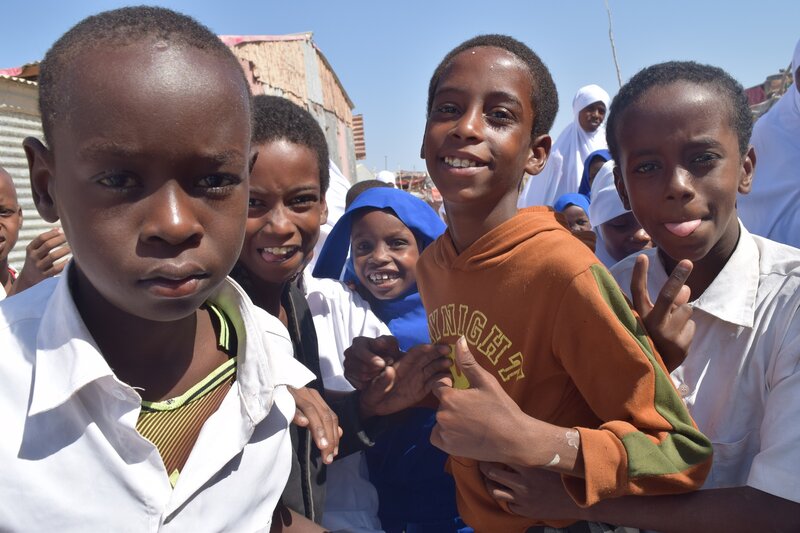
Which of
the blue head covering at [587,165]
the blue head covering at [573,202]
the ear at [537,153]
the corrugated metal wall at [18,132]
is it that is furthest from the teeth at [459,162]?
the corrugated metal wall at [18,132]

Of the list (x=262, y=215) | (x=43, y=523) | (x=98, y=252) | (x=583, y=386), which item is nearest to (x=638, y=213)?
(x=583, y=386)

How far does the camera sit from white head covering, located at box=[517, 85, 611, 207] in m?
6.04

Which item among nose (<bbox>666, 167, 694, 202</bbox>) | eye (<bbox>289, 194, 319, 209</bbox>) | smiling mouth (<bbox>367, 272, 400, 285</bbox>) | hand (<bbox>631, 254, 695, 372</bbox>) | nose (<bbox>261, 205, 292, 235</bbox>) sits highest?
nose (<bbox>666, 167, 694, 202</bbox>)

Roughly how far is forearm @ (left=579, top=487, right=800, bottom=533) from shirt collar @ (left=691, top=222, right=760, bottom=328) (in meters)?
0.43

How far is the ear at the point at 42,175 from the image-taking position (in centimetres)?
105

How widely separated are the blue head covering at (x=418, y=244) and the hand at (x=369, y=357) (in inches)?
23.1

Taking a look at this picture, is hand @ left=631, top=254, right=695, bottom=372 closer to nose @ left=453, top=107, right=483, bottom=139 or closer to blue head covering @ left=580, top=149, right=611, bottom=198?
nose @ left=453, top=107, right=483, bottom=139

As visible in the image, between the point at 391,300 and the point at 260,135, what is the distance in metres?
0.97

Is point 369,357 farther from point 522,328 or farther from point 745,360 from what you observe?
point 745,360

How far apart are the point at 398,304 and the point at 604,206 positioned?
141 centimetres

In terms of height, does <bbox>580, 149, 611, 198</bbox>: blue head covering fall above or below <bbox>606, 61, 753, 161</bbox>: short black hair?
below

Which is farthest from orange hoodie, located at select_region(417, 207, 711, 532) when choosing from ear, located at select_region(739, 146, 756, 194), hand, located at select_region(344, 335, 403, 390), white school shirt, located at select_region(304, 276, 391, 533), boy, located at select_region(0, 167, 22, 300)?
boy, located at select_region(0, 167, 22, 300)

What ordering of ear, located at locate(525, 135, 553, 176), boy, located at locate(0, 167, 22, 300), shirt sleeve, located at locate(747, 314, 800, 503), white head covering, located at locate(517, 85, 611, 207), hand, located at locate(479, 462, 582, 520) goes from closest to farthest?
shirt sleeve, located at locate(747, 314, 800, 503) → hand, located at locate(479, 462, 582, 520) → ear, located at locate(525, 135, 553, 176) → boy, located at locate(0, 167, 22, 300) → white head covering, located at locate(517, 85, 611, 207)

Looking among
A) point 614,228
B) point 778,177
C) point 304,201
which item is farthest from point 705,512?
point 778,177
